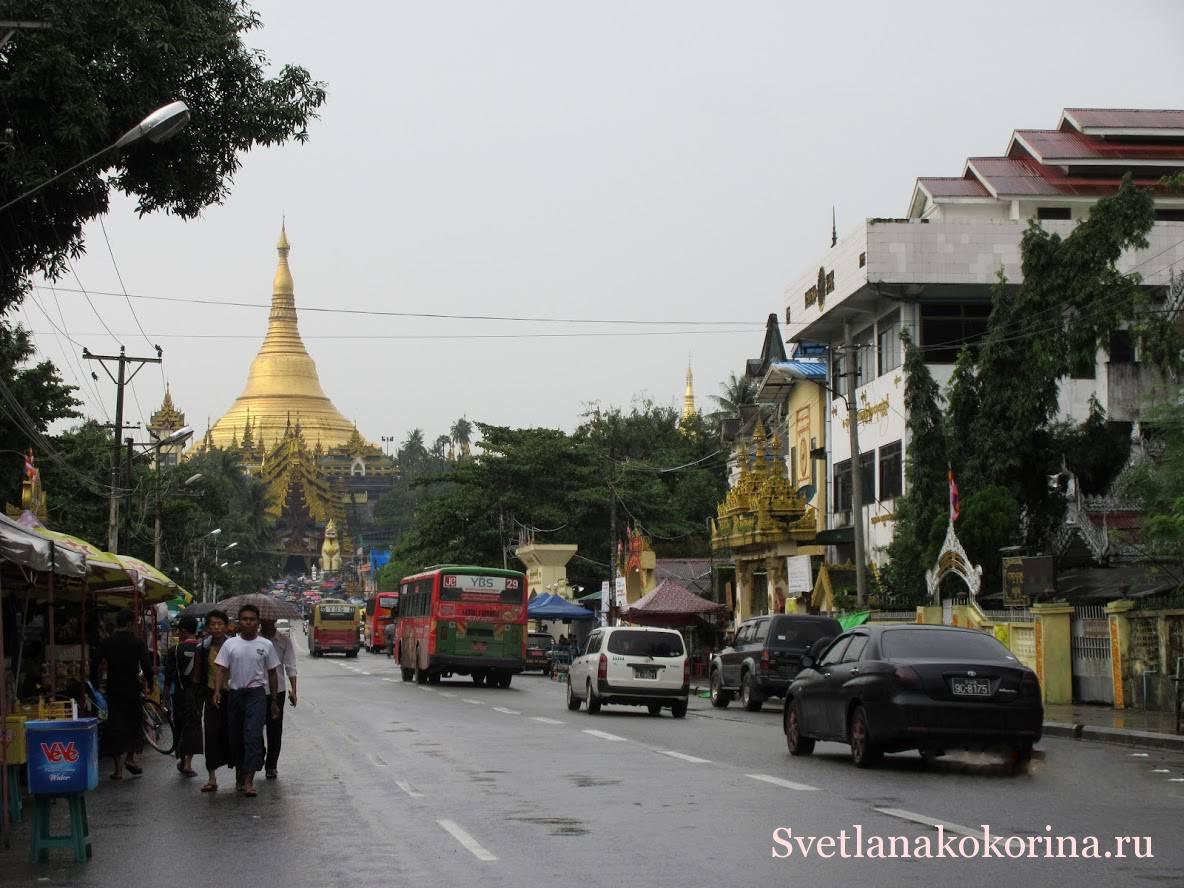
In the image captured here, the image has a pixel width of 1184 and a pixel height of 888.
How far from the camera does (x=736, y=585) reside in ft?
187

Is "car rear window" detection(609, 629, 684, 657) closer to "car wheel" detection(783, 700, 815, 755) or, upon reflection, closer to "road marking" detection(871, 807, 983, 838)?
"car wheel" detection(783, 700, 815, 755)

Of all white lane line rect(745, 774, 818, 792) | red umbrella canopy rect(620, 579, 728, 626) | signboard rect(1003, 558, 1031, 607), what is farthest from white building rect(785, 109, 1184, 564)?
white lane line rect(745, 774, 818, 792)

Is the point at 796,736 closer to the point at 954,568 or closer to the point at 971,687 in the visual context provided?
the point at 971,687

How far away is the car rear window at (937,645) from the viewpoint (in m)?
17.2

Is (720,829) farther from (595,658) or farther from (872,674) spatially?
(595,658)

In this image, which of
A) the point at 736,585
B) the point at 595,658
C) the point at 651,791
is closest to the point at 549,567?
the point at 736,585

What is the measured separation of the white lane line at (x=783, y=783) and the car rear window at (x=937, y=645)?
1.96 m

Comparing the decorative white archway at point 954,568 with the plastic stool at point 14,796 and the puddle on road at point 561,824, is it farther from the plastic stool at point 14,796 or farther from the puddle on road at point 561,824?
the plastic stool at point 14,796

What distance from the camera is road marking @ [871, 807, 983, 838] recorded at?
38.2 ft

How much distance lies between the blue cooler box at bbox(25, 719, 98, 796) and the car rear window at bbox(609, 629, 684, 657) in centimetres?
1831

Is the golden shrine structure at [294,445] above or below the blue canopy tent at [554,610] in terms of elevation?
above

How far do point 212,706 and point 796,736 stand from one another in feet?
21.7

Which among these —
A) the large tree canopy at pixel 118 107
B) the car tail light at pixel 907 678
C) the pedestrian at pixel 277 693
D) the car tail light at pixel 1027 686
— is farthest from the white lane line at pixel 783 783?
the large tree canopy at pixel 118 107

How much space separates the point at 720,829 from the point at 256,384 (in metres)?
166
